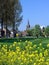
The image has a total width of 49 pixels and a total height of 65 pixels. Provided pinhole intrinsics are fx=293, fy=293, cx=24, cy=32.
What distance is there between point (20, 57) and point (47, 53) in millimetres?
531

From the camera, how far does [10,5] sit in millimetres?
42562

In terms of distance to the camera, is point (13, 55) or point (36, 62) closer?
point (36, 62)

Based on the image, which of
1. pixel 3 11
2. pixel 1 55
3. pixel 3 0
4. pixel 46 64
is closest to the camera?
pixel 46 64

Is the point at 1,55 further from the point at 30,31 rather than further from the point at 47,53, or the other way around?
the point at 30,31

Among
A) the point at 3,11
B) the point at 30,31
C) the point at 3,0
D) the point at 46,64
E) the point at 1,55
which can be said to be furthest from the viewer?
the point at 30,31

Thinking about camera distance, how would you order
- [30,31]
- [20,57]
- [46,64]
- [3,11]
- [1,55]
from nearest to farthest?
[46,64]
[20,57]
[1,55]
[3,11]
[30,31]

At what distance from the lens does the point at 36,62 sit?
204 inches

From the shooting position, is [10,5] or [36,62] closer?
[36,62]

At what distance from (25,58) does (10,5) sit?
37496 mm

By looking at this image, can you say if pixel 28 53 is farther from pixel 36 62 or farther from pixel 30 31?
pixel 30 31

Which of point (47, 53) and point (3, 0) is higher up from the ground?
point (3, 0)

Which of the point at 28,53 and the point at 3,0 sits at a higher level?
the point at 3,0

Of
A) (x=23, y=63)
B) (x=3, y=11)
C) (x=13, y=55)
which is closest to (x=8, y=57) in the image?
(x=13, y=55)

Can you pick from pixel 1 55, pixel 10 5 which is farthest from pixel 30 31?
pixel 1 55
